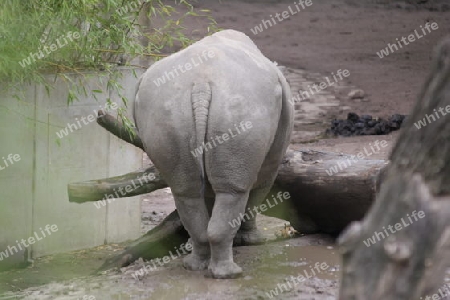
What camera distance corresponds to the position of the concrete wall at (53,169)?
283 inches

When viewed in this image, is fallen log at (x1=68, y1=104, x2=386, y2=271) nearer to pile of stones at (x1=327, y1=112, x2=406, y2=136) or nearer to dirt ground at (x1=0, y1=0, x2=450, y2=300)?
dirt ground at (x1=0, y1=0, x2=450, y2=300)

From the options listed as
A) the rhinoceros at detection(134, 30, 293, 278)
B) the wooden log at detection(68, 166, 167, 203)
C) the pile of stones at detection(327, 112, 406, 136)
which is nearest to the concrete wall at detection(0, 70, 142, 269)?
the wooden log at detection(68, 166, 167, 203)

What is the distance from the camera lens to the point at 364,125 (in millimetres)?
12641

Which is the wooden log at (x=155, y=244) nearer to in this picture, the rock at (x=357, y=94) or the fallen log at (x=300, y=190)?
the fallen log at (x=300, y=190)

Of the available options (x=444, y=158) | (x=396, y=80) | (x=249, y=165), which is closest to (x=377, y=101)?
(x=396, y=80)

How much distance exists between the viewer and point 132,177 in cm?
678

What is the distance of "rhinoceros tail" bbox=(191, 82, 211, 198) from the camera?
5.42m

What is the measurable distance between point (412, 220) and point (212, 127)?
3266 mm

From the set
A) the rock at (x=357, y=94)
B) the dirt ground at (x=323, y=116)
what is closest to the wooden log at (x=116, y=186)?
the dirt ground at (x=323, y=116)

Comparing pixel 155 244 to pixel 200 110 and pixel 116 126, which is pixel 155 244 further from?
pixel 200 110

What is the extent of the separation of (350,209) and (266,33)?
9866mm

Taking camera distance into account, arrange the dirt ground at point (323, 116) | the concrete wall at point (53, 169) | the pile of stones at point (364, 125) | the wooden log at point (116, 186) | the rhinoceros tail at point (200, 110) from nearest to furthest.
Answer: the rhinoceros tail at point (200, 110) < the dirt ground at point (323, 116) < the wooden log at point (116, 186) < the concrete wall at point (53, 169) < the pile of stones at point (364, 125)

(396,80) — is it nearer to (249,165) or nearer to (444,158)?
(249,165)

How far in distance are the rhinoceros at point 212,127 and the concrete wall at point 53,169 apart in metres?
1.55
